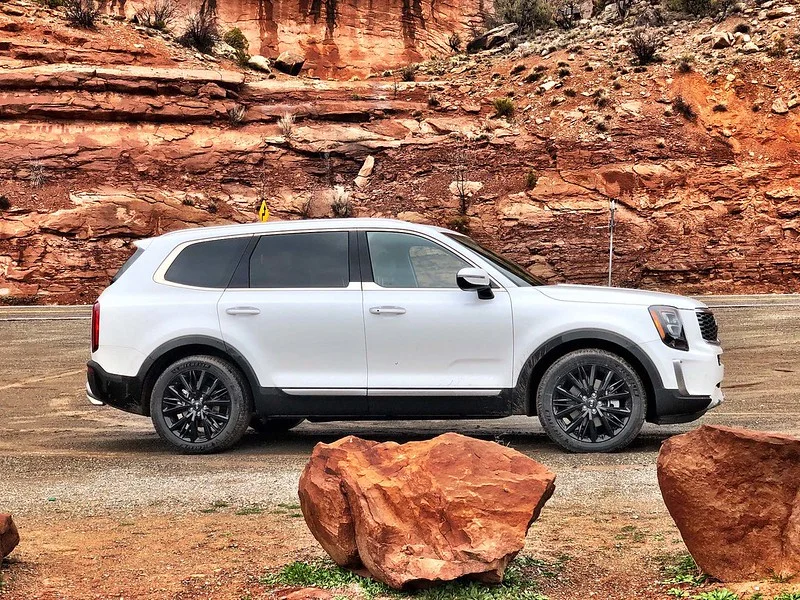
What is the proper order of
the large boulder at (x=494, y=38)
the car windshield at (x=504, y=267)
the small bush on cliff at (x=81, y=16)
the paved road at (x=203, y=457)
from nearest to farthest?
the paved road at (x=203, y=457) < the car windshield at (x=504, y=267) < the small bush on cliff at (x=81, y=16) < the large boulder at (x=494, y=38)

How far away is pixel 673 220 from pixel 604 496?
29915 mm

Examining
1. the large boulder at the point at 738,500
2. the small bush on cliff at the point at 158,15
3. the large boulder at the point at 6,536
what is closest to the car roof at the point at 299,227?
the large boulder at the point at 6,536

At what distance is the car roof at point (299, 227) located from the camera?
29.4 ft

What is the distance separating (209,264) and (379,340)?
1.76m

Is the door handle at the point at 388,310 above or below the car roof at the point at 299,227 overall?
below

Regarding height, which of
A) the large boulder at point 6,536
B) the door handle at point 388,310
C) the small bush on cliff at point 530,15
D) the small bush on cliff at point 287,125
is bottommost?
the large boulder at point 6,536

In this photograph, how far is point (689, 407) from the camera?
27.8 feet

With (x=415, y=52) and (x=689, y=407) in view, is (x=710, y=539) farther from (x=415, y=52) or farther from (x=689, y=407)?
(x=415, y=52)

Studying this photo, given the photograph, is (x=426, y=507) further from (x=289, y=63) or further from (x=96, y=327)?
(x=289, y=63)

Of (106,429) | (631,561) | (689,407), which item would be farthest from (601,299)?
(106,429)

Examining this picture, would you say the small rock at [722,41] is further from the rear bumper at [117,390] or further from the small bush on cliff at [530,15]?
the rear bumper at [117,390]

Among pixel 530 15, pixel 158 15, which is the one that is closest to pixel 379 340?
pixel 158 15

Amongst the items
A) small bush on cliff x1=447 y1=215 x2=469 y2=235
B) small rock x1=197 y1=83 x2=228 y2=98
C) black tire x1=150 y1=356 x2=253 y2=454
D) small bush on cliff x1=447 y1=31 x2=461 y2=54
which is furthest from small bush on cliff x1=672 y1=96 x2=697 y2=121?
black tire x1=150 y1=356 x2=253 y2=454

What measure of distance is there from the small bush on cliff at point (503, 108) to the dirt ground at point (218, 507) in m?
28.1
